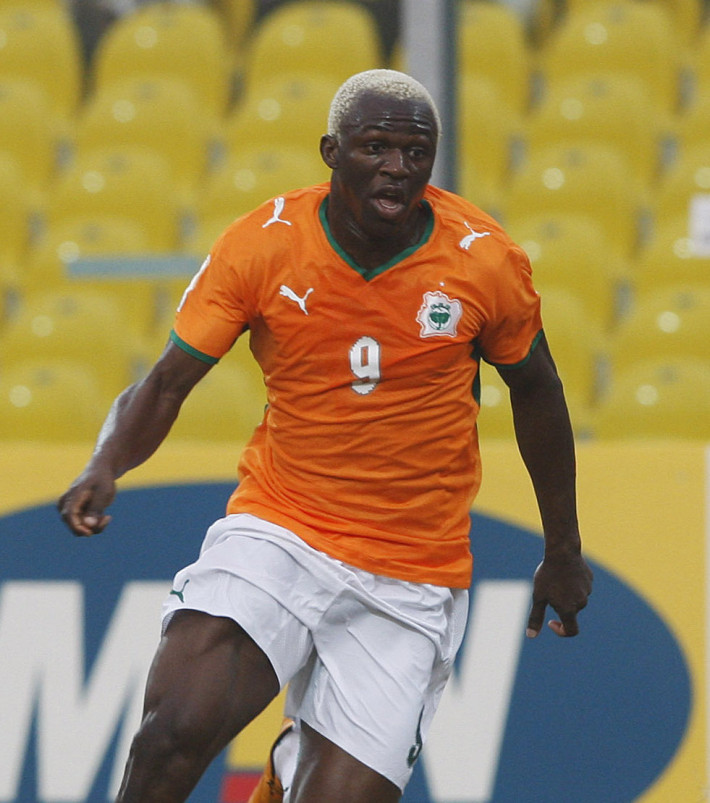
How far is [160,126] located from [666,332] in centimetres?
315

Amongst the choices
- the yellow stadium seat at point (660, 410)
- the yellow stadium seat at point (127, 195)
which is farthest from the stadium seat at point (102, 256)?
the yellow stadium seat at point (660, 410)

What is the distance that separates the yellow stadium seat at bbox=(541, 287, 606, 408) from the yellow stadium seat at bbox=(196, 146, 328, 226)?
5.08ft

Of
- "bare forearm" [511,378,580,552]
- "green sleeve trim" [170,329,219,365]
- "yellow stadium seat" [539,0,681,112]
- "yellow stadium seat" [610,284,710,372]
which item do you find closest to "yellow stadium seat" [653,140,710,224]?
"yellow stadium seat" [539,0,681,112]


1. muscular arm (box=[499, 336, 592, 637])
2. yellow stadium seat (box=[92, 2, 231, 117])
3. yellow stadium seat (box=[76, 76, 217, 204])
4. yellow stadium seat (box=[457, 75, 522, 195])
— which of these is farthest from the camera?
yellow stadium seat (box=[92, 2, 231, 117])

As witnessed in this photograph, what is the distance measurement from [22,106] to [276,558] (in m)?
5.46

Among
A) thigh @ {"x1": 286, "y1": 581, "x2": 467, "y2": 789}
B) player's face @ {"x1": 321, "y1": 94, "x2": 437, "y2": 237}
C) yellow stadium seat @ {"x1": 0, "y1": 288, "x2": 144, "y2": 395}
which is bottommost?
yellow stadium seat @ {"x1": 0, "y1": 288, "x2": 144, "y2": 395}

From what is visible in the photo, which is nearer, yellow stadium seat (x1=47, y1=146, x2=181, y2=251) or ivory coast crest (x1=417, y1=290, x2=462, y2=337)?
ivory coast crest (x1=417, y1=290, x2=462, y2=337)

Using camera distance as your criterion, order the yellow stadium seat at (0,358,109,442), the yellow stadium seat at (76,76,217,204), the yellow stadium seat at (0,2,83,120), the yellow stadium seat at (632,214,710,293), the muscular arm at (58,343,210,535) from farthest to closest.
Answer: the yellow stadium seat at (0,2,83,120), the yellow stadium seat at (76,76,217,204), the yellow stadium seat at (632,214,710,293), the yellow stadium seat at (0,358,109,442), the muscular arm at (58,343,210,535)

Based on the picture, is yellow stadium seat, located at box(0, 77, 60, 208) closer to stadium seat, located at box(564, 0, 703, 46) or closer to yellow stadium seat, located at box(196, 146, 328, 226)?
yellow stadium seat, located at box(196, 146, 328, 226)

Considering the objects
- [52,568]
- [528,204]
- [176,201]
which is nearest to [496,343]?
[52,568]

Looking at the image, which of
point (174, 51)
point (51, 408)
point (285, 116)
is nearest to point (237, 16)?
point (174, 51)

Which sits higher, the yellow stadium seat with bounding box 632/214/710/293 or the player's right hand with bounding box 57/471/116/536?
the player's right hand with bounding box 57/471/116/536

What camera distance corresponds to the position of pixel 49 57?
8523 mm

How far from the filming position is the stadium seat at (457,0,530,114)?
26.0 ft
